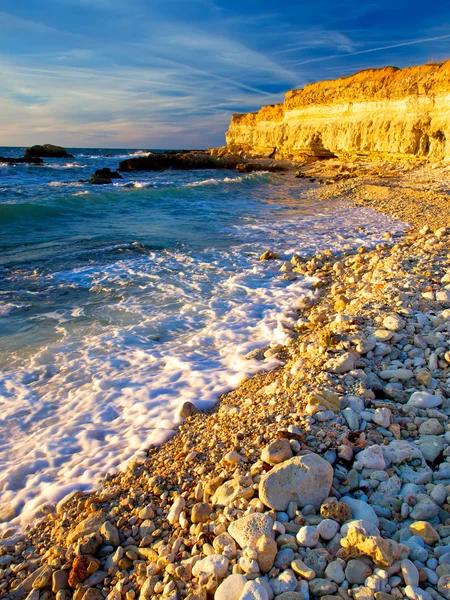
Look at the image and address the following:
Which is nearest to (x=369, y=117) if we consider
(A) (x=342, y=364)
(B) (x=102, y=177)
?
(B) (x=102, y=177)

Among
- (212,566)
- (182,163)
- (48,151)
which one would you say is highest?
(48,151)

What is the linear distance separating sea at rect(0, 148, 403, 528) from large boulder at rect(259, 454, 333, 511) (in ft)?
3.80

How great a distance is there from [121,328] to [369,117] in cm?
3076

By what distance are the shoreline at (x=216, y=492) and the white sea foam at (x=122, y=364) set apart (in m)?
0.28

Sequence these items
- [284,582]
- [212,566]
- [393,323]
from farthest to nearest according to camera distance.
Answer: [393,323] < [212,566] < [284,582]

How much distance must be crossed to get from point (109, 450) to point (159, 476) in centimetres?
66

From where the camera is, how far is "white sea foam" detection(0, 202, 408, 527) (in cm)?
281

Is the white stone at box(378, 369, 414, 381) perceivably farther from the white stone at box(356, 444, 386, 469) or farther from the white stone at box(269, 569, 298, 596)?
the white stone at box(269, 569, 298, 596)

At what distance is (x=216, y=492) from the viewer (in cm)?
204

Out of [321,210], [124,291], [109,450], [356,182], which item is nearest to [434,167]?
[356,182]

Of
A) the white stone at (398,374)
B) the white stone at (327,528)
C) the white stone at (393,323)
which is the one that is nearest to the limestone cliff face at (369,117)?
the white stone at (393,323)

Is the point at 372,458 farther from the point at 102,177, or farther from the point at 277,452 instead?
the point at 102,177

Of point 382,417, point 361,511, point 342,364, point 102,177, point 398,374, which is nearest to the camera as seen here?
point 361,511

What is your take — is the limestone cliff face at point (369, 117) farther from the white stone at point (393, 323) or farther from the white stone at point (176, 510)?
the white stone at point (176, 510)
